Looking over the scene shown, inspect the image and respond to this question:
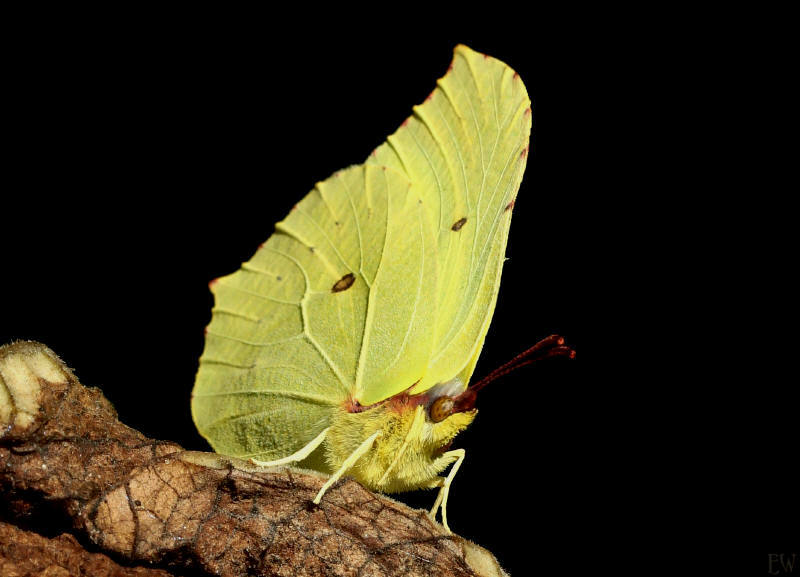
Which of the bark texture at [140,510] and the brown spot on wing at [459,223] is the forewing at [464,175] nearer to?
the brown spot on wing at [459,223]

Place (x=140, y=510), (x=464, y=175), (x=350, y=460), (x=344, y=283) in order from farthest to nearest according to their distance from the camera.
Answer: (x=464, y=175) → (x=344, y=283) → (x=350, y=460) → (x=140, y=510)

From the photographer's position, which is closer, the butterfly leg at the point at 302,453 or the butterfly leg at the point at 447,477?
the butterfly leg at the point at 302,453

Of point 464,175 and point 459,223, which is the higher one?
point 464,175

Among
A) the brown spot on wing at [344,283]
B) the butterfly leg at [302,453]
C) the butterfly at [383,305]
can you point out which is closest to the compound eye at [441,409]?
the butterfly at [383,305]

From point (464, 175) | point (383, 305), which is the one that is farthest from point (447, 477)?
point (464, 175)

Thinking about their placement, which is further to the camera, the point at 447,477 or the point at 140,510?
the point at 447,477

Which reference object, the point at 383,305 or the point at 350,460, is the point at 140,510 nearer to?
the point at 350,460

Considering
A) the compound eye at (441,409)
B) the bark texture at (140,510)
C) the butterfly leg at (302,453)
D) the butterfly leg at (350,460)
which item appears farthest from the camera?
the compound eye at (441,409)
